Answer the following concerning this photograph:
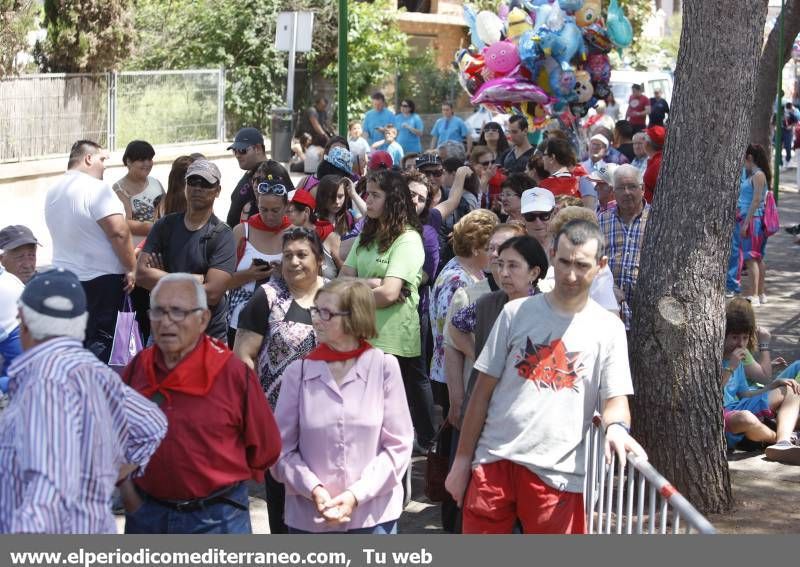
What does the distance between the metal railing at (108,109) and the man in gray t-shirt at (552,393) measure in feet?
50.4

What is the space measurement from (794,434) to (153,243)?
175 inches

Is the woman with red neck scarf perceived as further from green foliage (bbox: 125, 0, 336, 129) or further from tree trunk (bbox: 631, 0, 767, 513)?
green foliage (bbox: 125, 0, 336, 129)

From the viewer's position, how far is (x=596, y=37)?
15523mm

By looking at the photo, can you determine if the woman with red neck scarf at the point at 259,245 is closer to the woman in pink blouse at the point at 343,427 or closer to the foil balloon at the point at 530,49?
the woman in pink blouse at the point at 343,427

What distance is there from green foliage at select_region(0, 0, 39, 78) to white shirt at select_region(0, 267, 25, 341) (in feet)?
44.1

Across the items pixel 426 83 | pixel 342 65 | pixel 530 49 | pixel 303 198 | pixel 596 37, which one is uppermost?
pixel 596 37

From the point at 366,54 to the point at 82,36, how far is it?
33.7 ft

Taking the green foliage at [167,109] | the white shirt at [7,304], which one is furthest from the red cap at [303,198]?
the green foliage at [167,109]

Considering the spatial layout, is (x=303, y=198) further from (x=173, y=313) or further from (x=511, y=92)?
(x=511, y=92)

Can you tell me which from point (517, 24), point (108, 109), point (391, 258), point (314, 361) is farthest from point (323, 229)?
point (108, 109)

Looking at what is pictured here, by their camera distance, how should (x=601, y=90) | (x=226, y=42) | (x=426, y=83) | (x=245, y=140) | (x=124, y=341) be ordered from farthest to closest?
(x=426, y=83)
(x=226, y=42)
(x=601, y=90)
(x=245, y=140)
(x=124, y=341)

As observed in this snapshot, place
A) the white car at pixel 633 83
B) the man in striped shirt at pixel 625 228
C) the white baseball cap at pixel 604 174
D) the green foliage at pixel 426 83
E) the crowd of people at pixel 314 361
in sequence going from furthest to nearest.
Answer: the green foliage at pixel 426 83 < the white car at pixel 633 83 < the white baseball cap at pixel 604 174 < the man in striped shirt at pixel 625 228 < the crowd of people at pixel 314 361

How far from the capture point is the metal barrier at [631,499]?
172 inches
